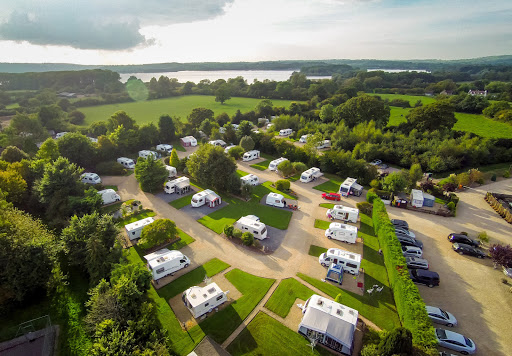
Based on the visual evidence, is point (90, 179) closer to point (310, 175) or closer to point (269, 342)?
point (310, 175)

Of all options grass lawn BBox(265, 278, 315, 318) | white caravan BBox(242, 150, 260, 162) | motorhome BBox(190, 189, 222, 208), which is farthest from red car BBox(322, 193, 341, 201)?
white caravan BBox(242, 150, 260, 162)

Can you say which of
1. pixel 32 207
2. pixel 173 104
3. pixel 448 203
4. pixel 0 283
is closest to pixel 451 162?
pixel 448 203

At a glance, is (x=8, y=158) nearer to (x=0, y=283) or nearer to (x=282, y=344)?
(x=0, y=283)

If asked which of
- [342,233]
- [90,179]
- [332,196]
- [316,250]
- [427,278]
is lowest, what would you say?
[316,250]

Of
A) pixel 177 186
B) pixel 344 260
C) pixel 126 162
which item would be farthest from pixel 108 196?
pixel 344 260

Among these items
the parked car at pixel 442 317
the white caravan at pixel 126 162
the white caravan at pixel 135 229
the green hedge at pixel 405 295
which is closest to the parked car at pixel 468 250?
the green hedge at pixel 405 295

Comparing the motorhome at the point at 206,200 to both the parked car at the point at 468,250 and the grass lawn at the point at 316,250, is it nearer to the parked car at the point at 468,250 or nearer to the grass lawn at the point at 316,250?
the grass lawn at the point at 316,250
